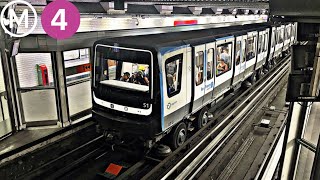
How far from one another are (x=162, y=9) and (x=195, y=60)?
656cm

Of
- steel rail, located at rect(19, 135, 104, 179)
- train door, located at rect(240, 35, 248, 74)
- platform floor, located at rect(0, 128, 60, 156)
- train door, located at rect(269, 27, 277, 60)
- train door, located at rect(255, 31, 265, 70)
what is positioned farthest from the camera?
train door, located at rect(269, 27, 277, 60)

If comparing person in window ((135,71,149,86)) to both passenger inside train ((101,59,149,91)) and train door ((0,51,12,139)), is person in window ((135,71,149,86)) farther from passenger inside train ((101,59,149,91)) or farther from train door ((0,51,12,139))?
train door ((0,51,12,139))

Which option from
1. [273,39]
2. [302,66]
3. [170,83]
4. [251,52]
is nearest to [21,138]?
[170,83]

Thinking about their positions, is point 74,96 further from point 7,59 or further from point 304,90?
point 304,90

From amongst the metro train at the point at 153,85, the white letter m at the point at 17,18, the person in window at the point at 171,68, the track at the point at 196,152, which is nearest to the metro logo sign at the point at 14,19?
the white letter m at the point at 17,18

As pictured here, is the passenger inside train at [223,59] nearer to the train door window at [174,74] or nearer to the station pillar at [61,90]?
the train door window at [174,74]

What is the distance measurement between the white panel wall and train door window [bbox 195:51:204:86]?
12.5 ft

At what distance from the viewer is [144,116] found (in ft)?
17.9

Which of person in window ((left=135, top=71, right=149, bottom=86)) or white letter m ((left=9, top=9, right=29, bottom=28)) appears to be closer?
person in window ((left=135, top=71, right=149, bottom=86))

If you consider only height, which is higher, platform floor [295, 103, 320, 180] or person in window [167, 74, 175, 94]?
person in window [167, 74, 175, 94]

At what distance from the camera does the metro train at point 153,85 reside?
5328 mm

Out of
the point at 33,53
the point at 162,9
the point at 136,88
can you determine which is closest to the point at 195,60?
the point at 136,88

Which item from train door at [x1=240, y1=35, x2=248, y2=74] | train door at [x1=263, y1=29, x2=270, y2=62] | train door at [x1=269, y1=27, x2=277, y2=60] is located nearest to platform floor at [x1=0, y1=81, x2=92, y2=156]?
train door at [x1=240, y1=35, x2=248, y2=74]

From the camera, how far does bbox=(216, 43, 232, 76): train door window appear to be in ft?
24.6
